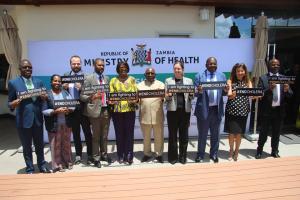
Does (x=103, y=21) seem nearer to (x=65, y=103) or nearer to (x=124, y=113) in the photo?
(x=124, y=113)

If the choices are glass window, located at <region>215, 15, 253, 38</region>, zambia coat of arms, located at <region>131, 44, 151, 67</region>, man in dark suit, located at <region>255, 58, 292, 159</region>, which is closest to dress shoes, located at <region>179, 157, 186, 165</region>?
man in dark suit, located at <region>255, 58, 292, 159</region>

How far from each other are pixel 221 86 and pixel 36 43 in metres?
3.85

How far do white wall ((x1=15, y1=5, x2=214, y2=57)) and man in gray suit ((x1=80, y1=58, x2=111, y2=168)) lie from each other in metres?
2.60

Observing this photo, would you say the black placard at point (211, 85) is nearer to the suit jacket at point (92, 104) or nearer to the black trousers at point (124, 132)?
the black trousers at point (124, 132)

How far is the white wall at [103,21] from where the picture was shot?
23.7ft

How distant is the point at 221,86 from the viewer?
16.3 feet

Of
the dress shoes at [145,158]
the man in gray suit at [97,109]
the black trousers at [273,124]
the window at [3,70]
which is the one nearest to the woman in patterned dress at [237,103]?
the black trousers at [273,124]

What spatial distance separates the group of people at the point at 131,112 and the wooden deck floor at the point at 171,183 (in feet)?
4.50

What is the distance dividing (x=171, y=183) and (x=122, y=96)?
78.7 inches

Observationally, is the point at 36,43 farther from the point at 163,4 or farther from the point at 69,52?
the point at 163,4

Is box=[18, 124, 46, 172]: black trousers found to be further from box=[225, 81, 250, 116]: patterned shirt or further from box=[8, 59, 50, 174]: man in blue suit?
box=[225, 81, 250, 116]: patterned shirt

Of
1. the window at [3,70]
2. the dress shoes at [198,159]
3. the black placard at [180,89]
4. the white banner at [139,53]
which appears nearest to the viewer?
the black placard at [180,89]

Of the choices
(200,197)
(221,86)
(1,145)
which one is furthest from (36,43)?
(200,197)

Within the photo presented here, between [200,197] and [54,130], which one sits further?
[54,130]
